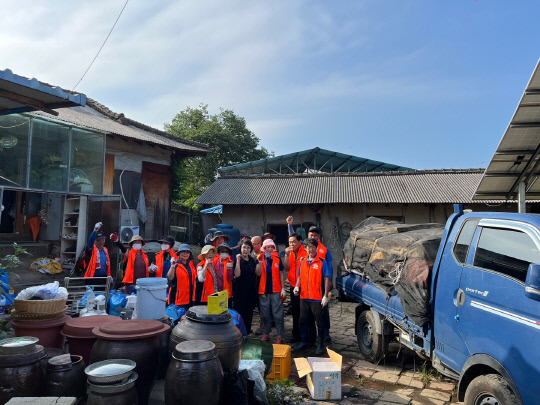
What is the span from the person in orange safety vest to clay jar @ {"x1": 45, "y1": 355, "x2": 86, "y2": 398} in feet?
12.1

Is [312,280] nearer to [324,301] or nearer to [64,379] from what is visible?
[324,301]

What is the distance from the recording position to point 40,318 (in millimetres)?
4176

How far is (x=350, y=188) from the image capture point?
13.5m

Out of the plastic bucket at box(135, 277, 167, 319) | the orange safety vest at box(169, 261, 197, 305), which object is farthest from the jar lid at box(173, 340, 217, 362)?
the orange safety vest at box(169, 261, 197, 305)

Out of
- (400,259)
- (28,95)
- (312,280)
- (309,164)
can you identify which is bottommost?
(312,280)

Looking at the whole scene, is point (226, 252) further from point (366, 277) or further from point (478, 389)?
point (478, 389)

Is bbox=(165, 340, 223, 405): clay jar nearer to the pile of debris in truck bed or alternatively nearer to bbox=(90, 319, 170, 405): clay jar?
bbox=(90, 319, 170, 405): clay jar

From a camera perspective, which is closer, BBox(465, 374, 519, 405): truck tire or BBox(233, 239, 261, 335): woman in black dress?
BBox(465, 374, 519, 405): truck tire

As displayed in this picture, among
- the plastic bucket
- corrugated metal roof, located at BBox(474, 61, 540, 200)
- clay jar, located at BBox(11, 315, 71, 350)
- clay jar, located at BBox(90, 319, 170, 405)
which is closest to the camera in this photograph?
clay jar, located at BBox(90, 319, 170, 405)

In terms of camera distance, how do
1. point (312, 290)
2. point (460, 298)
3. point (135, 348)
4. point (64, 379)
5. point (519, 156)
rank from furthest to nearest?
point (312, 290) → point (519, 156) → point (460, 298) → point (135, 348) → point (64, 379)

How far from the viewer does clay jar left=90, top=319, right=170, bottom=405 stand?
348 cm

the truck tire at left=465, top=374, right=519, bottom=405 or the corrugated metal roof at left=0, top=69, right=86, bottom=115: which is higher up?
the corrugated metal roof at left=0, top=69, right=86, bottom=115

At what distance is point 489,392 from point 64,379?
354 cm

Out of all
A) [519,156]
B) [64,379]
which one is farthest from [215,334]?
[519,156]
